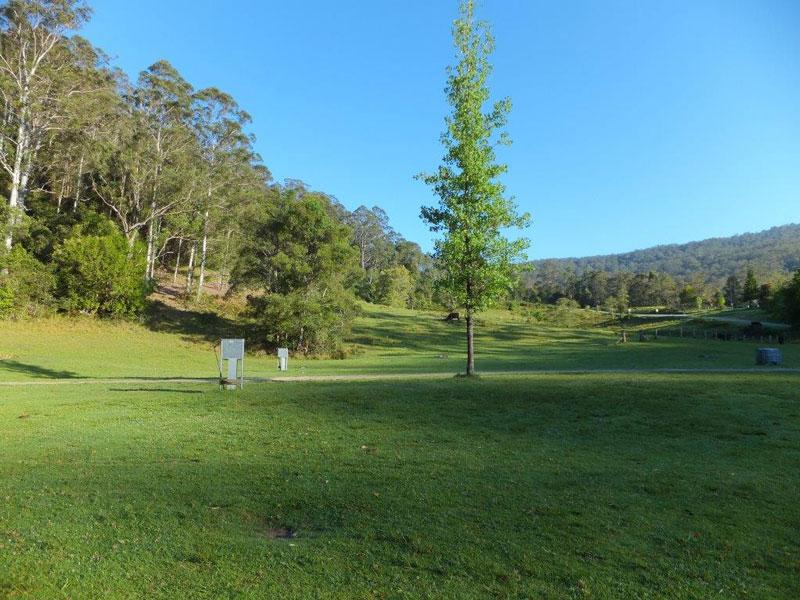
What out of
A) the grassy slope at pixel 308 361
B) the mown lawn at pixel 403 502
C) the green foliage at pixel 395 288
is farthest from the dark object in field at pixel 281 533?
the green foliage at pixel 395 288

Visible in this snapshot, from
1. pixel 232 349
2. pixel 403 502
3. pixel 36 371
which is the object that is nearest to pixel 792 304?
pixel 232 349

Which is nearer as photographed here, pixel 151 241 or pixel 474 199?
pixel 474 199

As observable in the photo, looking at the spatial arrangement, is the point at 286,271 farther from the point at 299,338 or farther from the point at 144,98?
the point at 144,98

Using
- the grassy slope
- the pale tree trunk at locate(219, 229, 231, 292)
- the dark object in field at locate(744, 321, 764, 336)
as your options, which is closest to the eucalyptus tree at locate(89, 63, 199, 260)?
the pale tree trunk at locate(219, 229, 231, 292)

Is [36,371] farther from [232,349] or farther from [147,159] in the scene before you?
[147,159]

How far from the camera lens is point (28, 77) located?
39.6m

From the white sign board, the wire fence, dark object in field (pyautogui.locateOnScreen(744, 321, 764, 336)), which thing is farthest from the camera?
dark object in field (pyautogui.locateOnScreen(744, 321, 764, 336))

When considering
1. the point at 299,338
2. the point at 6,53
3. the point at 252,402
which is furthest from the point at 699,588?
the point at 6,53

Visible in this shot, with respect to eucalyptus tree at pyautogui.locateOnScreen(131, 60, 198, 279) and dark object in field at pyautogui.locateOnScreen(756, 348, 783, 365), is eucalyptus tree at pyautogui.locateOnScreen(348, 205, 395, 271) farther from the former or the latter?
dark object in field at pyautogui.locateOnScreen(756, 348, 783, 365)

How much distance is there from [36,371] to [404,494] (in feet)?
75.2

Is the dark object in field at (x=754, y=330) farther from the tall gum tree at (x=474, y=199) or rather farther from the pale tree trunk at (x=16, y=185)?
the pale tree trunk at (x=16, y=185)

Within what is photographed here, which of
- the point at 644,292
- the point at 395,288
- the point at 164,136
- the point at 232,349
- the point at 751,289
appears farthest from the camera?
the point at 644,292

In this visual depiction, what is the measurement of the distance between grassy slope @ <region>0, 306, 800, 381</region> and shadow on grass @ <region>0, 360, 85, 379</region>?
37mm

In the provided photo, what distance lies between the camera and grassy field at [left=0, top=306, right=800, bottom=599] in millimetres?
4352
